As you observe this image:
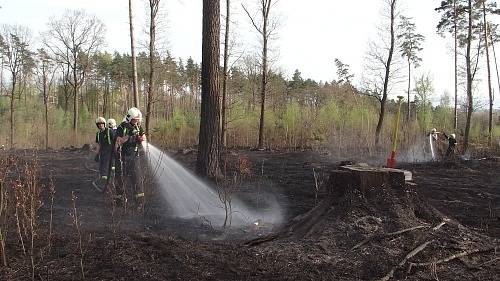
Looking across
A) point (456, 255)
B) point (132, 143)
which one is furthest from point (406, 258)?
point (132, 143)

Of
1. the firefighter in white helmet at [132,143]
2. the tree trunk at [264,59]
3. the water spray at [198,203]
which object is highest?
the tree trunk at [264,59]

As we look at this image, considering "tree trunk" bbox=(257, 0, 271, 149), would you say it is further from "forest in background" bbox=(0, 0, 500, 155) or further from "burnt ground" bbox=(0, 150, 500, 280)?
"burnt ground" bbox=(0, 150, 500, 280)

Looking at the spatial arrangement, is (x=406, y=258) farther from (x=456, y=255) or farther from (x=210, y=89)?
(x=210, y=89)

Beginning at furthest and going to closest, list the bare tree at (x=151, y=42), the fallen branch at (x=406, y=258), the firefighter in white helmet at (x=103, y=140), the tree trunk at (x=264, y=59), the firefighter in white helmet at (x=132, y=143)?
the tree trunk at (x=264, y=59), the bare tree at (x=151, y=42), the firefighter in white helmet at (x=103, y=140), the firefighter in white helmet at (x=132, y=143), the fallen branch at (x=406, y=258)

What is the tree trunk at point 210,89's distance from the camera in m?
9.48

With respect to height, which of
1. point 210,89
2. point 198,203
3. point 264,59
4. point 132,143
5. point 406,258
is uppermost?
point 264,59

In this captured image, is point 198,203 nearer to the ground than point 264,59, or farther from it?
nearer to the ground

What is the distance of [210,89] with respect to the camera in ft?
31.2

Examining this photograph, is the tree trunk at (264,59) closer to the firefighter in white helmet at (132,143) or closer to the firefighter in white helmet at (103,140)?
the firefighter in white helmet at (103,140)

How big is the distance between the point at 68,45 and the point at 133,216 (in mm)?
30504

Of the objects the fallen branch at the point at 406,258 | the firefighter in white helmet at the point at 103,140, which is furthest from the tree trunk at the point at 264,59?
the fallen branch at the point at 406,258

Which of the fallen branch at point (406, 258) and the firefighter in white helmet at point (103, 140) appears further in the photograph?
the firefighter in white helmet at point (103, 140)

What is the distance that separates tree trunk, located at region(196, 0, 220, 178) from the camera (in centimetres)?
948

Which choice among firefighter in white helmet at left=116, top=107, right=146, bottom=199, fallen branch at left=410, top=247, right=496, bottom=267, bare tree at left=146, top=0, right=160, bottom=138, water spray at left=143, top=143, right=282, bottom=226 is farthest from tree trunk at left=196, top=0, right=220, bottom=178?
bare tree at left=146, top=0, right=160, bottom=138
